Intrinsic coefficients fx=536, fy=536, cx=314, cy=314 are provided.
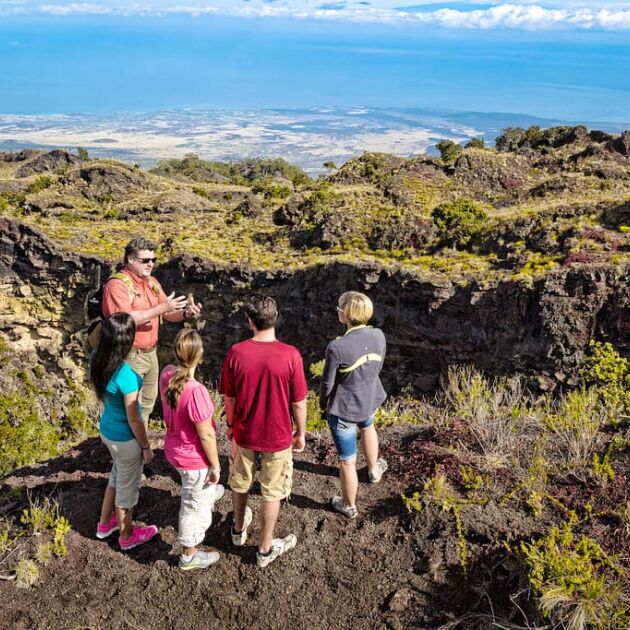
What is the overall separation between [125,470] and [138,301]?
1964 millimetres

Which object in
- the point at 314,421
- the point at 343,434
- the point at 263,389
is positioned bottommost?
the point at 314,421

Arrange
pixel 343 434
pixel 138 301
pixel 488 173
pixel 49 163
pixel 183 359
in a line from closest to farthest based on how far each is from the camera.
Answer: pixel 183 359, pixel 343 434, pixel 138 301, pixel 488 173, pixel 49 163

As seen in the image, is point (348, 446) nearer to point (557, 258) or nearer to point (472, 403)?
point (472, 403)

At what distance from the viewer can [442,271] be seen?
52.2ft

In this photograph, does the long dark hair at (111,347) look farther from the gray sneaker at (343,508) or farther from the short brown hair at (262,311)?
the gray sneaker at (343,508)

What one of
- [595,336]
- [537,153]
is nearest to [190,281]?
[595,336]

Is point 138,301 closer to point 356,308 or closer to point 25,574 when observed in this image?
point 356,308

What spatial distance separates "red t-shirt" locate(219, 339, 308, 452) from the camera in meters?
4.29

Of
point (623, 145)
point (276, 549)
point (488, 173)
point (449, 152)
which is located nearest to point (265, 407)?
point (276, 549)

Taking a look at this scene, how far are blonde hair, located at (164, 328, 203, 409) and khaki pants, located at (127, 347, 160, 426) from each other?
195cm

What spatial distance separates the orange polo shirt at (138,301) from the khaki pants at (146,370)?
0.31ft

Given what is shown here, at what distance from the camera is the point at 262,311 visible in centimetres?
427

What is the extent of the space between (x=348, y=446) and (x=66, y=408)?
15.8 meters

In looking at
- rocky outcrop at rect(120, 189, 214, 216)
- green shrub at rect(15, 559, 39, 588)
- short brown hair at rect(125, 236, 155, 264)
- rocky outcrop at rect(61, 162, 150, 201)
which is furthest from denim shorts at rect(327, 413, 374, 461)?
rocky outcrop at rect(61, 162, 150, 201)
